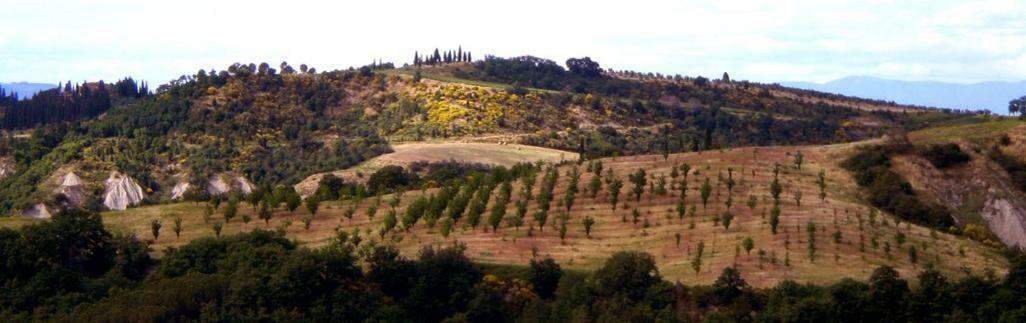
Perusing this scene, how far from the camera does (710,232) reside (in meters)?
56.3

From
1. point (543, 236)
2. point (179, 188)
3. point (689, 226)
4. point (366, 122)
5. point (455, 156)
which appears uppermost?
point (366, 122)

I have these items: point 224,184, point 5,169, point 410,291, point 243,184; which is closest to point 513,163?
point 243,184

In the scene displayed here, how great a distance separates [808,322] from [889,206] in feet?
61.9

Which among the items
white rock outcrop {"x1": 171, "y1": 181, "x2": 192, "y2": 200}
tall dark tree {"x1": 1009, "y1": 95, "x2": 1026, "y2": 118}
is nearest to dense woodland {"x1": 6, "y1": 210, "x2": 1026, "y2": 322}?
white rock outcrop {"x1": 171, "y1": 181, "x2": 192, "y2": 200}

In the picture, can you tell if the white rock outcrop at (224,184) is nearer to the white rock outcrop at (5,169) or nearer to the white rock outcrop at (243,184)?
the white rock outcrop at (243,184)

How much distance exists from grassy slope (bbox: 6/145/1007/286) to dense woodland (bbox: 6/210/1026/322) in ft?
7.95

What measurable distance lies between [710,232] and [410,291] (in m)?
14.4

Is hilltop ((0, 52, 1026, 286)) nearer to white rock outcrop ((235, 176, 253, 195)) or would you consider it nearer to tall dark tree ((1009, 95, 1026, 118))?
white rock outcrop ((235, 176, 253, 195))

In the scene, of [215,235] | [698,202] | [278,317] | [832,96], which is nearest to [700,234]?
[698,202]

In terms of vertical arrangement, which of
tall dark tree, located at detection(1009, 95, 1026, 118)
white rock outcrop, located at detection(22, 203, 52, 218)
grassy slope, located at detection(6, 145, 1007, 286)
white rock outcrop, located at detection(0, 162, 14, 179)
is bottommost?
white rock outcrop, located at detection(22, 203, 52, 218)

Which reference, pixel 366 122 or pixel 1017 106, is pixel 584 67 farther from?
pixel 1017 106

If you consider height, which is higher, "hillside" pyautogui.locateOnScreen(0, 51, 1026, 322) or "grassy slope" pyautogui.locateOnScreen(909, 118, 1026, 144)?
"grassy slope" pyautogui.locateOnScreen(909, 118, 1026, 144)

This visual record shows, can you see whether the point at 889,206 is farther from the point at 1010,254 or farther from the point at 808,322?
the point at 808,322

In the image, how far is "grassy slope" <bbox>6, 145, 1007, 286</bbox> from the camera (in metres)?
51.9
